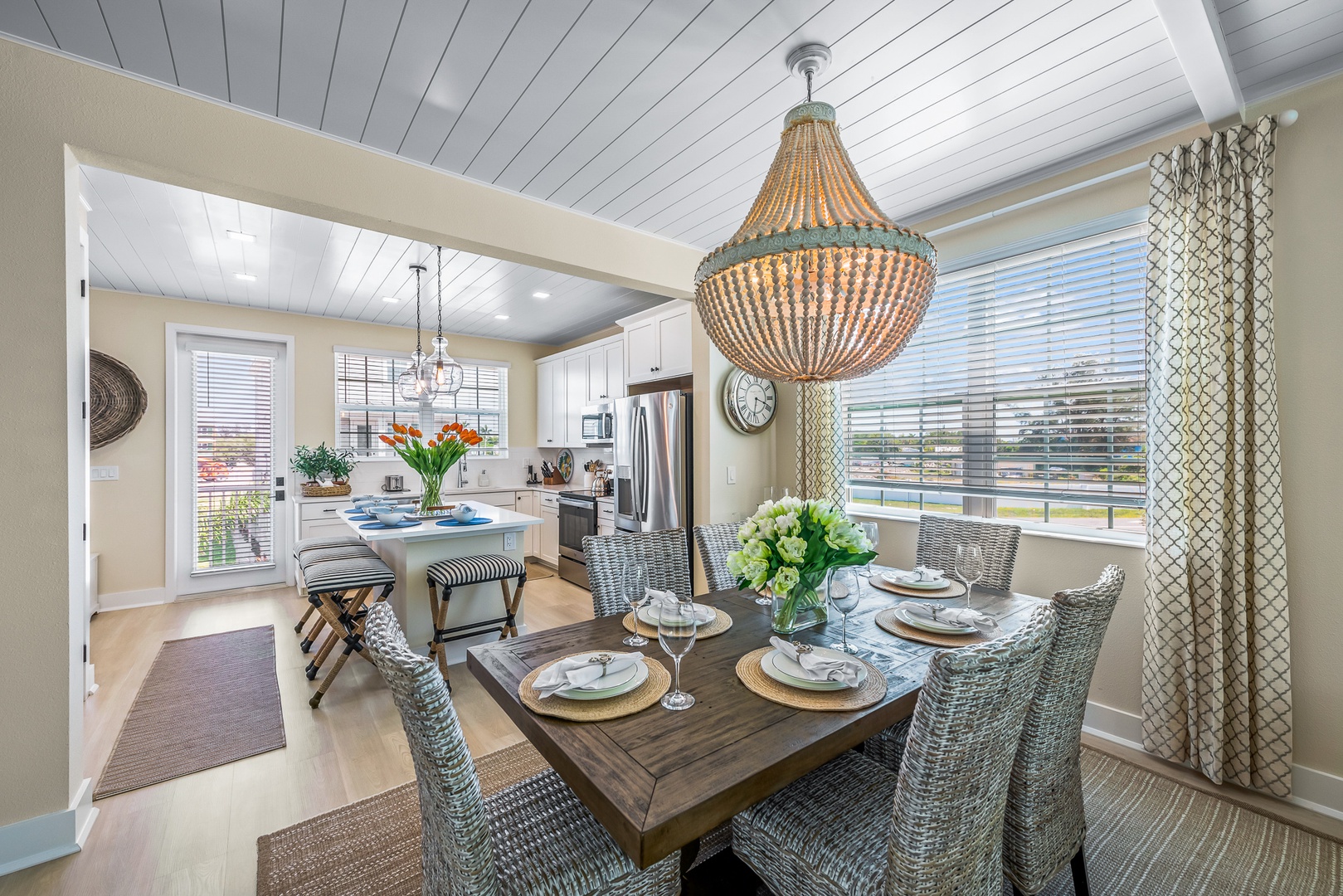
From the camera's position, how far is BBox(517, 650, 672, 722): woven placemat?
1.22 m

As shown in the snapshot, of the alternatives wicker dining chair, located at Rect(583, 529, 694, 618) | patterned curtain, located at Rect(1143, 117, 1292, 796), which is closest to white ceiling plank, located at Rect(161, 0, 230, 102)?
wicker dining chair, located at Rect(583, 529, 694, 618)

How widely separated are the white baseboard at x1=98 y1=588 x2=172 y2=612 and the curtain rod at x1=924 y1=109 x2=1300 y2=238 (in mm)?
6261

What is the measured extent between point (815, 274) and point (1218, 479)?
6.34 ft

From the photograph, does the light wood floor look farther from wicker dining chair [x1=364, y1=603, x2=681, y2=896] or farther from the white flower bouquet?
the white flower bouquet

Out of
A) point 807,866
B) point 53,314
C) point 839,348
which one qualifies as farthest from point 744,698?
point 53,314

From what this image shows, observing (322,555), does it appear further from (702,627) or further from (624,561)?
(702,627)

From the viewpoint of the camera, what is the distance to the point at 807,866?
121 centimetres

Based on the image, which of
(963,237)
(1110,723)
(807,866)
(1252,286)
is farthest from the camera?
(963,237)

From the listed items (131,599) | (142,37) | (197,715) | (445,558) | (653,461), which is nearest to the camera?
(142,37)

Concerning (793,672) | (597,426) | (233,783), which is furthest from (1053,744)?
(597,426)

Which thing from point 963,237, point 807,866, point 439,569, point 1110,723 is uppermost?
point 963,237

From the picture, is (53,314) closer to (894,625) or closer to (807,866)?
(807,866)

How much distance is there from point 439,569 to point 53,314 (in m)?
1.88

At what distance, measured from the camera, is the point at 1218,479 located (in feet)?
6.85
